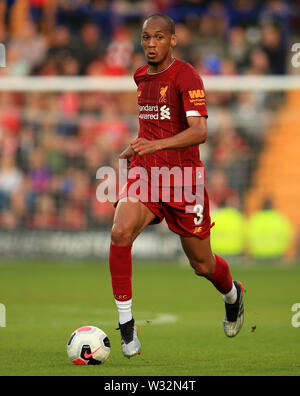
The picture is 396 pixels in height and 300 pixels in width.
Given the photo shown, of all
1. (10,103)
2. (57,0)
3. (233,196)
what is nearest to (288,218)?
(233,196)

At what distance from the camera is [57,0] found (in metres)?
20.9

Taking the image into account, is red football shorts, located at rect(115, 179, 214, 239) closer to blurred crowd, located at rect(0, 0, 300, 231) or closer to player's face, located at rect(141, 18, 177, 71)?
player's face, located at rect(141, 18, 177, 71)

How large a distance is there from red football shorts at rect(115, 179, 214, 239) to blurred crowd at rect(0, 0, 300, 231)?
31.4ft

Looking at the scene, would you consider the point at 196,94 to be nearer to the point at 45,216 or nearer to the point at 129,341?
the point at 129,341

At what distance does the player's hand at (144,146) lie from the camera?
6.73m

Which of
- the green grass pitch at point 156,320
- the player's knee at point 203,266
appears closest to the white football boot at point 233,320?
the green grass pitch at point 156,320

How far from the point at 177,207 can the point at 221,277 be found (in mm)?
894

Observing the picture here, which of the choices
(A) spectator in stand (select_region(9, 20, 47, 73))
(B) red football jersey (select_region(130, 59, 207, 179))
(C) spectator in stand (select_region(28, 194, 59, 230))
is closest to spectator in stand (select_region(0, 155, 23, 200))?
(C) spectator in stand (select_region(28, 194, 59, 230))

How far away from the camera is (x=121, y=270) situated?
6.99m

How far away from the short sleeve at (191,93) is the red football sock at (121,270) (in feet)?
3.79

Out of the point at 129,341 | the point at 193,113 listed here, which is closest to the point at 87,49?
the point at 193,113

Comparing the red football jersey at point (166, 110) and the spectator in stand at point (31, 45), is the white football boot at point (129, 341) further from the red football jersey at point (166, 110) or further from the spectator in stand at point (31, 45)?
the spectator in stand at point (31, 45)
